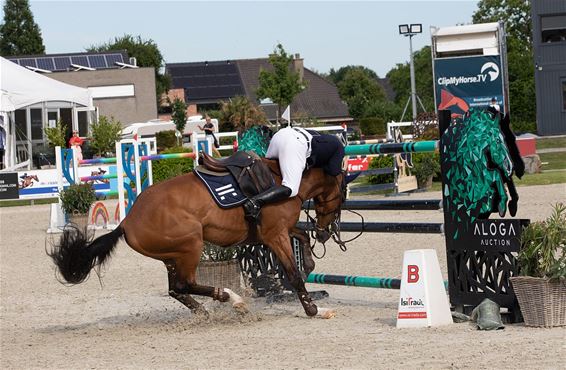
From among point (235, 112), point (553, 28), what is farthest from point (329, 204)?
point (553, 28)

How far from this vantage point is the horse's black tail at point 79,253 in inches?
355

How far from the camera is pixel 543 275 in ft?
25.5

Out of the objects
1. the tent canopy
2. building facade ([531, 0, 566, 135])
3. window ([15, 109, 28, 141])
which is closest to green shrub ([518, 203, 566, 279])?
the tent canopy

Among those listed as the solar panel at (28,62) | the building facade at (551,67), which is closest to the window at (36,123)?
the solar panel at (28,62)

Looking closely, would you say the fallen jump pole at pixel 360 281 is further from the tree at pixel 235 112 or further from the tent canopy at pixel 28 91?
the tree at pixel 235 112

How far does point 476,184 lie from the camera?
8.49 meters

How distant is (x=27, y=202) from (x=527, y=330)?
996 inches

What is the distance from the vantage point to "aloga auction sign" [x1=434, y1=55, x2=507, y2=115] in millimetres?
34844

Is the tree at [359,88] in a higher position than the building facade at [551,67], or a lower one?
higher

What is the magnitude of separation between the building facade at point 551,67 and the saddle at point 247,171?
4045 cm

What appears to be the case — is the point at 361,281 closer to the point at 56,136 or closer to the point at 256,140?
the point at 256,140

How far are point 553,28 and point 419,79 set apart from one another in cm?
3117

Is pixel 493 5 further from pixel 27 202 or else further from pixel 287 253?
pixel 287 253

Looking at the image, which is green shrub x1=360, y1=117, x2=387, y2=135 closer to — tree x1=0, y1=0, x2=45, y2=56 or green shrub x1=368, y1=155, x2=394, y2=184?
green shrub x1=368, y1=155, x2=394, y2=184
